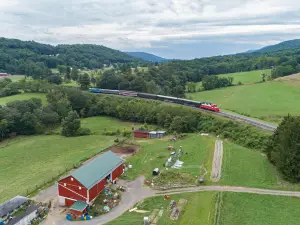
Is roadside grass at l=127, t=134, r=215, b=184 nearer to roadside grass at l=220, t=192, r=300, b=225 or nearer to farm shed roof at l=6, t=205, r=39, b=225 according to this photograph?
roadside grass at l=220, t=192, r=300, b=225

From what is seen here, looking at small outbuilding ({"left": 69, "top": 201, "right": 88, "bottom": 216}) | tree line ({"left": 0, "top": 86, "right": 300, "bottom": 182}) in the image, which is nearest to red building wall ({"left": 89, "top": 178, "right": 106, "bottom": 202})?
small outbuilding ({"left": 69, "top": 201, "right": 88, "bottom": 216})

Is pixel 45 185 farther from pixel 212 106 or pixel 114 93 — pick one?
pixel 114 93

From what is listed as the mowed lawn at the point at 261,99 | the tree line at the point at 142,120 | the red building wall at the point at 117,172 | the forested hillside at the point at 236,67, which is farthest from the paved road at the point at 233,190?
the forested hillside at the point at 236,67

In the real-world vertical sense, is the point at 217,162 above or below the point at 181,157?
above

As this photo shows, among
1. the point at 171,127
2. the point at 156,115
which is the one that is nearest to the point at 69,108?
the point at 156,115

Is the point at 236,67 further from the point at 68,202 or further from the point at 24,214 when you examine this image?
the point at 24,214

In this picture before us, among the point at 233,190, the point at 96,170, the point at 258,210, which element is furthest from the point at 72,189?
the point at 258,210
